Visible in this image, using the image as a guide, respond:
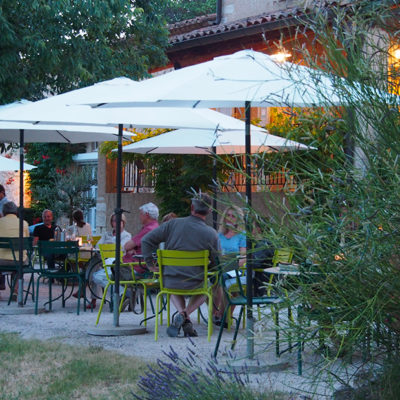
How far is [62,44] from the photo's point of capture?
13789 millimetres

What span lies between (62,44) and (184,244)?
7105 mm

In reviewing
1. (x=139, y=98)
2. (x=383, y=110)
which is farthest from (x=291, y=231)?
(x=139, y=98)

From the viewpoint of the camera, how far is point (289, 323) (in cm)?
303

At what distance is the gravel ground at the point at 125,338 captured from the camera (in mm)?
6098

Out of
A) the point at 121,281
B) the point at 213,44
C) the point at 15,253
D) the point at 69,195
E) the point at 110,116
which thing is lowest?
the point at 121,281

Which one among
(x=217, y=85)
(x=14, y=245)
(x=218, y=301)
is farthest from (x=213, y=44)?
(x=217, y=85)

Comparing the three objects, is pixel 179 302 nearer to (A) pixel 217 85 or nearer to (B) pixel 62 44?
(A) pixel 217 85

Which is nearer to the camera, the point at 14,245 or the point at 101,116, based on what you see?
the point at 101,116

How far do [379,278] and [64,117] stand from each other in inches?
239

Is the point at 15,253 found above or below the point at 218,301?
above

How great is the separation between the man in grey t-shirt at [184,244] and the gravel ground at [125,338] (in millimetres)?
210

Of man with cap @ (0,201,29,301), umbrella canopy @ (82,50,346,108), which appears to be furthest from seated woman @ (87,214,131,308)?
umbrella canopy @ (82,50,346,108)

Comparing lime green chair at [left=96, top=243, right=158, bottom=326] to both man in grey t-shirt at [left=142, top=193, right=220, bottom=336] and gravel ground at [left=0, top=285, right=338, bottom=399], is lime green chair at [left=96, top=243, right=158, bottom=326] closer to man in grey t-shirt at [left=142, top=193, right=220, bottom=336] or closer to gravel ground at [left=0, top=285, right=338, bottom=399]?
gravel ground at [left=0, top=285, right=338, bottom=399]

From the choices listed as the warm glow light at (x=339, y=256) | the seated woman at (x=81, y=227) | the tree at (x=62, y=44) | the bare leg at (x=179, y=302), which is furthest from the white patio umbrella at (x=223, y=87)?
the tree at (x=62, y=44)
